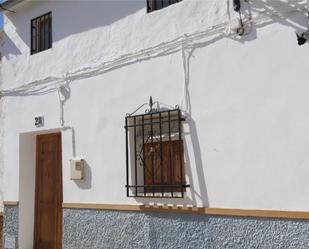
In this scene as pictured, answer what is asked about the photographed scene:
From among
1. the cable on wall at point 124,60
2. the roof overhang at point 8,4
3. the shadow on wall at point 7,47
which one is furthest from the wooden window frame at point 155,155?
the roof overhang at point 8,4

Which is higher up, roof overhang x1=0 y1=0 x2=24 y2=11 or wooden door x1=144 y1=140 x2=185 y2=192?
roof overhang x1=0 y1=0 x2=24 y2=11

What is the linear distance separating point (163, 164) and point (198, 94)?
1.08 metres

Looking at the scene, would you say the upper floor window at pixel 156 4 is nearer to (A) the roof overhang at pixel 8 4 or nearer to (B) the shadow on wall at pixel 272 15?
(B) the shadow on wall at pixel 272 15

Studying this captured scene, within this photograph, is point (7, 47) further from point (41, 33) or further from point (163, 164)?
point (163, 164)

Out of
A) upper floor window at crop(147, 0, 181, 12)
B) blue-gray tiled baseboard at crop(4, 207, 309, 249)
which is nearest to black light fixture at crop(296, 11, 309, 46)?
blue-gray tiled baseboard at crop(4, 207, 309, 249)

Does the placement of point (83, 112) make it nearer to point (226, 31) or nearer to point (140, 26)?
point (140, 26)

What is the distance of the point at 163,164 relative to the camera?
5.77 metres

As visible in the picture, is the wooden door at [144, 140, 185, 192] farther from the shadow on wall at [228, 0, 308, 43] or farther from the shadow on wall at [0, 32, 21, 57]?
the shadow on wall at [0, 32, 21, 57]

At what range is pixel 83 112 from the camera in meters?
6.80

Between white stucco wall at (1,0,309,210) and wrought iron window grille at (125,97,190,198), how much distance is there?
15 centimetres

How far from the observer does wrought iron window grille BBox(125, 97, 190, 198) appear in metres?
5.56

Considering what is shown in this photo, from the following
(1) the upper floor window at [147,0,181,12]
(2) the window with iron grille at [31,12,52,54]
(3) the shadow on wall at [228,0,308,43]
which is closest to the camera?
(3) the shadow on wall at [228,0,308,43]

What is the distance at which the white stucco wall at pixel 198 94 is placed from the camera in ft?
14.9

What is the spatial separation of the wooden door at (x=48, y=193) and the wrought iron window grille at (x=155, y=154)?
2.00 m
